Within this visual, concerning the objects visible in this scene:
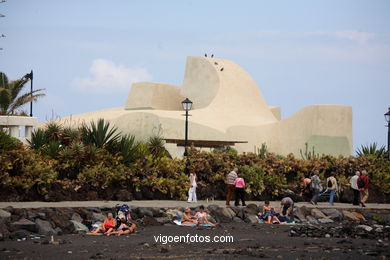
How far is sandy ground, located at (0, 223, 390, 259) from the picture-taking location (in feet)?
47.1

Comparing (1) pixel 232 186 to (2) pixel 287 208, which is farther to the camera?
(1) pixel 232 186

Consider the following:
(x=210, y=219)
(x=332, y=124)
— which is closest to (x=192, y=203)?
(x=210, y=219)

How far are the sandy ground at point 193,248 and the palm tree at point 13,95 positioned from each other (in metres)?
17.9

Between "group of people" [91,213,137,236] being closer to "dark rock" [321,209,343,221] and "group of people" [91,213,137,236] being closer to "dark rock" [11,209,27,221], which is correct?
"dark rock" [11,209,27,221]

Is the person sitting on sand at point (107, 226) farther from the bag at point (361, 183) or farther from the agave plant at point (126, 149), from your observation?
the bag at point (361, 183)

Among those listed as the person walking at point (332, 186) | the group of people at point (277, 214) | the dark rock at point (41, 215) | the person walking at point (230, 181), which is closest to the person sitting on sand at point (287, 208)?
the group of people at point (277, 214)

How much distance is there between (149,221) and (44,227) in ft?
10.9

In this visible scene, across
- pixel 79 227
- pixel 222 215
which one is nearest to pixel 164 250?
pixel 79 227

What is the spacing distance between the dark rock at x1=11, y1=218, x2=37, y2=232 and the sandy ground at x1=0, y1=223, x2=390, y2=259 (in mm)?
900

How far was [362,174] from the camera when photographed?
25844mm

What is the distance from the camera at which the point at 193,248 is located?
15664mm

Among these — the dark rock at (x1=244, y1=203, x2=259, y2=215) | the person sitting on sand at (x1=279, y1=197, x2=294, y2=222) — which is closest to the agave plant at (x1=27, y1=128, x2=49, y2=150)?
the dark rock at (x1=244, y1=203, x2=259, y2=215)

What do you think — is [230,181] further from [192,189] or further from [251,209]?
[251,209]

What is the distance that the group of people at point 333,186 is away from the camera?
2544cm
